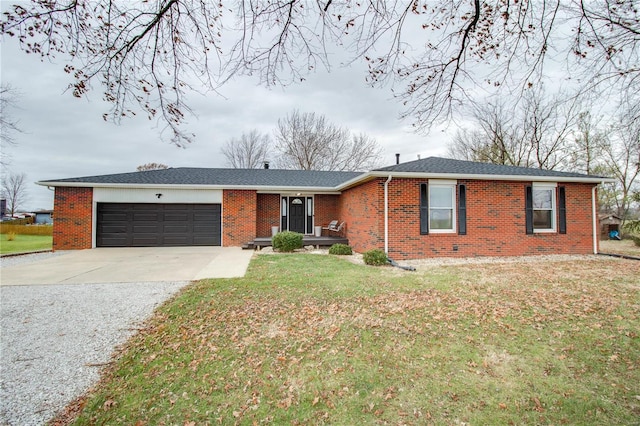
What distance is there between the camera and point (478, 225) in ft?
33.8

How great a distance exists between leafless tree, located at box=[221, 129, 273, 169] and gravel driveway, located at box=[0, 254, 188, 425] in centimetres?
2297

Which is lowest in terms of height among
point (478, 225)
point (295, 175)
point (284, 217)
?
point (478, 225)

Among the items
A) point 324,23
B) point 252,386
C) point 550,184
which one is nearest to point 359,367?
point 252,386

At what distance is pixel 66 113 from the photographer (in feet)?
13.9

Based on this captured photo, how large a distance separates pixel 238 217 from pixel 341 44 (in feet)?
37.2

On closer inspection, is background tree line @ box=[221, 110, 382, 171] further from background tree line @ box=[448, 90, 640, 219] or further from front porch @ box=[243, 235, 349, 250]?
front porch @ box=[243, 235, 349, 250]

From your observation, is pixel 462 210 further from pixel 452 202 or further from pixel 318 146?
pixel 318 146

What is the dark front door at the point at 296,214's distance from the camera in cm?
1516

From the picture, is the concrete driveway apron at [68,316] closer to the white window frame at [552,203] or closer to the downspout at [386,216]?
the downspout at [386,216]

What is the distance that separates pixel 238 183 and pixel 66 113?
9.58 m

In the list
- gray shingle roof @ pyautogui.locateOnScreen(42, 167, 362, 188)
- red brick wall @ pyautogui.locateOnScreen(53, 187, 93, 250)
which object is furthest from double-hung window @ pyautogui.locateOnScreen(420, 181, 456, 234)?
red brick wall @ pyautogui.locateOnScreen(53, 187, 93, 250)

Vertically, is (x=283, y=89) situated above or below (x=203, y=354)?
above

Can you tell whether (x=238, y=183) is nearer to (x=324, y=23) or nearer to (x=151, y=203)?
(x=151, y=203)

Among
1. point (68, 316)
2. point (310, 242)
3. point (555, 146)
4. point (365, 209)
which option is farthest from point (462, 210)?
point (555, 146)
